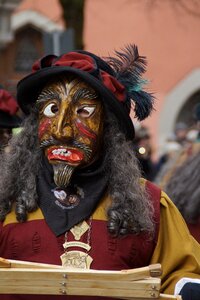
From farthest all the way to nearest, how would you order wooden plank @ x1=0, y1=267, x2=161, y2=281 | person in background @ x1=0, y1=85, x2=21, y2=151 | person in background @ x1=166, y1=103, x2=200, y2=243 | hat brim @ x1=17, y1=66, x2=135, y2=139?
person in background @ x1=0, y1=85, x2=21, y2=151
person in background @ x1=166, y1=103, x2=200, y2=243
hat brim @ x1=17, y1=66, x2=135, y2=139
wooden plank @ x1=0, y1=267, x2=161, y2=281

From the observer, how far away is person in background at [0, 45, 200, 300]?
156 inches

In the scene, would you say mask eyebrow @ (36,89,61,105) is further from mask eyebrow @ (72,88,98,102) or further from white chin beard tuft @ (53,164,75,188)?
white chin beard tuft @ (53,164,75,188)

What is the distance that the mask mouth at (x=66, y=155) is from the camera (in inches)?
157

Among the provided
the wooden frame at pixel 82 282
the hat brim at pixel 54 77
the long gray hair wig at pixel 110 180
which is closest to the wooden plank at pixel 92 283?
the wooden frame at pixel 82 282

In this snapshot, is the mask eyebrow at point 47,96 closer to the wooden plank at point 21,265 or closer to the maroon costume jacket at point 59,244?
the maroon costume jacket at point 59,244

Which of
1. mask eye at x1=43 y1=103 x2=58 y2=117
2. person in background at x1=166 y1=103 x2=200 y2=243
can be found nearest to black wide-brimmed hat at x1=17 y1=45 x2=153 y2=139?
mask eye at x1=43 y1=103 x2=58 y2=117

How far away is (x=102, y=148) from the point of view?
164 inches

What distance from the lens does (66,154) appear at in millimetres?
4004

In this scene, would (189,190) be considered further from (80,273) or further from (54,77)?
(80,273)

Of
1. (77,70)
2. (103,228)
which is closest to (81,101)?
(77,70)

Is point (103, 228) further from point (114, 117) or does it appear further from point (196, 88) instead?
point (196, 88)

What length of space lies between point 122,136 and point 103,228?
1.38ft

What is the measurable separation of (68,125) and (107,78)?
27 cm

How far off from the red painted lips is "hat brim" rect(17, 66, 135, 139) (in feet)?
0.80
